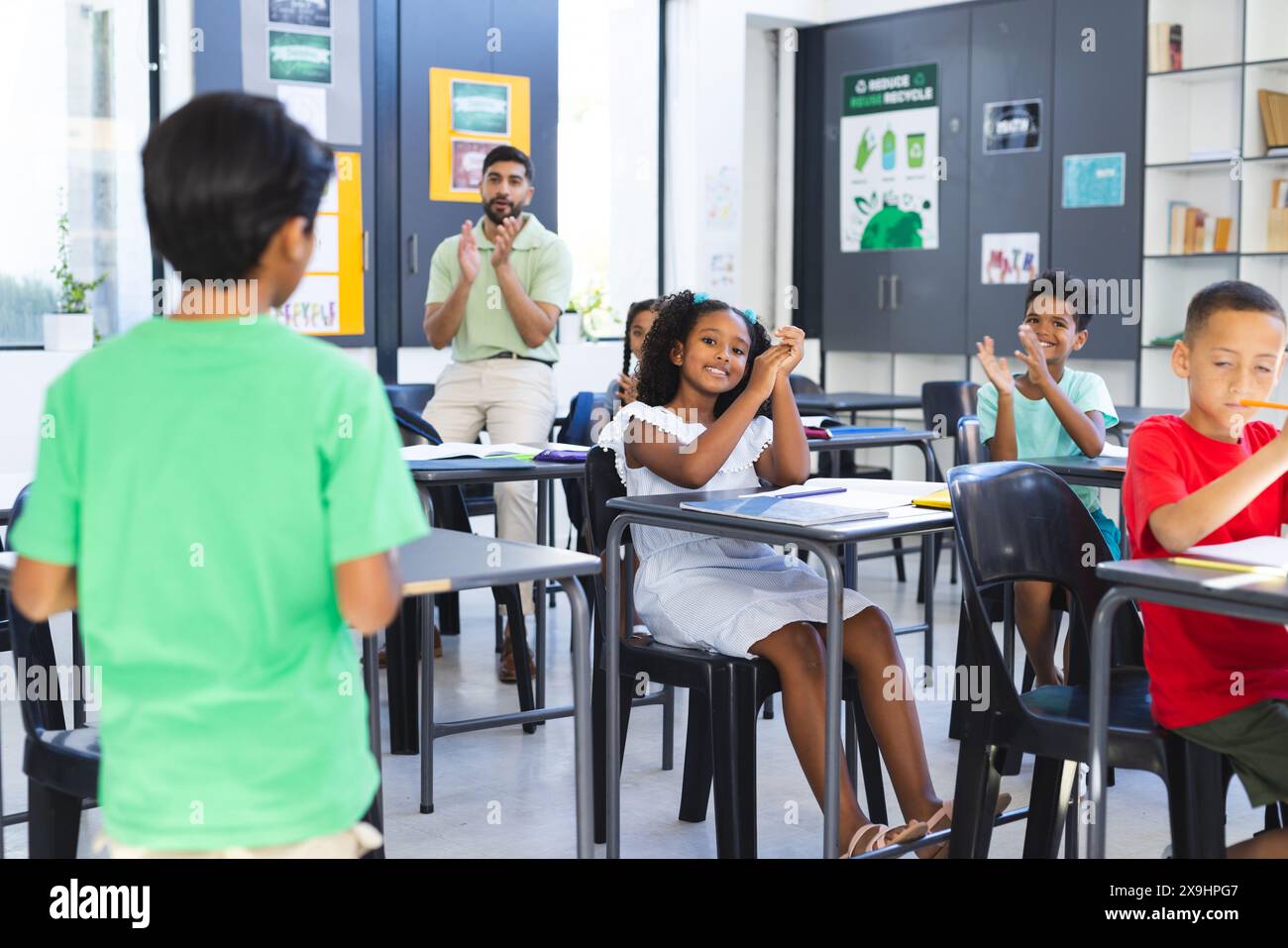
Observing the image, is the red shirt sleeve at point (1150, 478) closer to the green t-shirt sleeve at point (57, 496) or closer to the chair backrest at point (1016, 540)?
the chair backrest at point (1016, 540)

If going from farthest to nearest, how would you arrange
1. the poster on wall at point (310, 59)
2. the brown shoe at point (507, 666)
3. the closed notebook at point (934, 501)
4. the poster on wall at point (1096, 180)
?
1. the poster on wall at point (1096, 180)
2. the poster on wall at point (310, 59)
3. the brown shoe at point (507, 666)
4. the closed notebook at point (934, 501)

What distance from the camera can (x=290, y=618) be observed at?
4.41ft

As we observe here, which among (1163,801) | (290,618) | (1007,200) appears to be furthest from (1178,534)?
(1007,200)

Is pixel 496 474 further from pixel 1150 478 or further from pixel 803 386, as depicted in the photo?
pixel 803 386

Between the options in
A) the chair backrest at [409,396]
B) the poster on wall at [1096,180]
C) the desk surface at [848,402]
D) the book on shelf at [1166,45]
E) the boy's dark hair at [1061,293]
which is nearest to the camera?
the boy's dark hair at [1061,293]

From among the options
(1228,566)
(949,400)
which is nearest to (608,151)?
(949,400)

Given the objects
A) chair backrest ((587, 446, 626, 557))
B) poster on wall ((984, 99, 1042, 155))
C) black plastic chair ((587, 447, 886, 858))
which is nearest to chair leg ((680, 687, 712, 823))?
black plastic chair ((587, 447, 886, 858))

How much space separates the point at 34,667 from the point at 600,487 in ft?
3.40

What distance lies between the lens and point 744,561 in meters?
2.80

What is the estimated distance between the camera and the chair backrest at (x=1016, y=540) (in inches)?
87.5

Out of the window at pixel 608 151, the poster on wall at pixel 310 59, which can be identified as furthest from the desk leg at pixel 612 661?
the window at pixel 608 151

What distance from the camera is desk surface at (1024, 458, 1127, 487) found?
326cm

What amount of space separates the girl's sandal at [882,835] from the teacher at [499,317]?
219 centimetres
